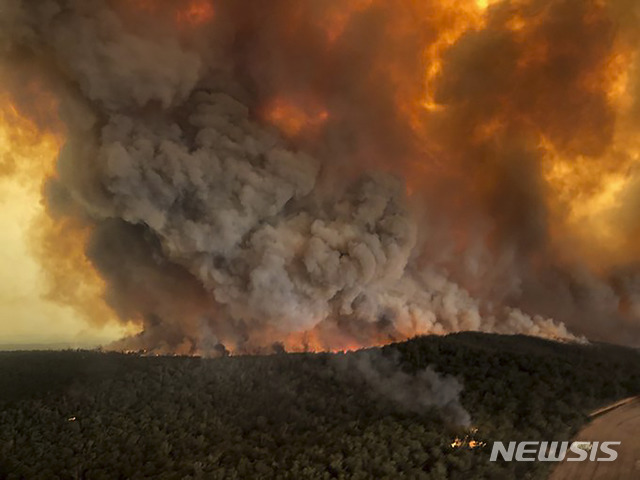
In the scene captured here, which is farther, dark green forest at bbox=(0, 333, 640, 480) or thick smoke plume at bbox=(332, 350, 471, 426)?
thick smoke plume at bbox=(332, 350, 471, 426)

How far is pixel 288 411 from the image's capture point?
23.7m

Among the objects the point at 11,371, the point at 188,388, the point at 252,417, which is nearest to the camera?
the point at 252,417

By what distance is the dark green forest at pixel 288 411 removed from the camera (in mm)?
18797

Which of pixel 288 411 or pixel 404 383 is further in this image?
pixel 404 383

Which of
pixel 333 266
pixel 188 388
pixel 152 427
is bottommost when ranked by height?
pixel 152 427

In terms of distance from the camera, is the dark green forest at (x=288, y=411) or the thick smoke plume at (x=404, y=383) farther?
the thick smoke plume at (x=404, y=383)

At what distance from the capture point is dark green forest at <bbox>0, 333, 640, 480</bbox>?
18797 mm

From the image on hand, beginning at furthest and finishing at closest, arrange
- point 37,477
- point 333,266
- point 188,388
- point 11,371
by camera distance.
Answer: point 333,266
point 11,371
point 188,388
point 37,477

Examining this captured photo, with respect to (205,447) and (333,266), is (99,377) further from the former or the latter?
(333,266)

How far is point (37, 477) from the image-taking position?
16969mm

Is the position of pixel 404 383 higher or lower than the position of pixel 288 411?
higher

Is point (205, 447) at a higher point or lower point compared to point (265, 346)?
lower

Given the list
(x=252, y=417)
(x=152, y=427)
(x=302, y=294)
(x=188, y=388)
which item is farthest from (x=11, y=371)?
(x=302, y=294)

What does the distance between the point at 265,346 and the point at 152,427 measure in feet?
58.6
